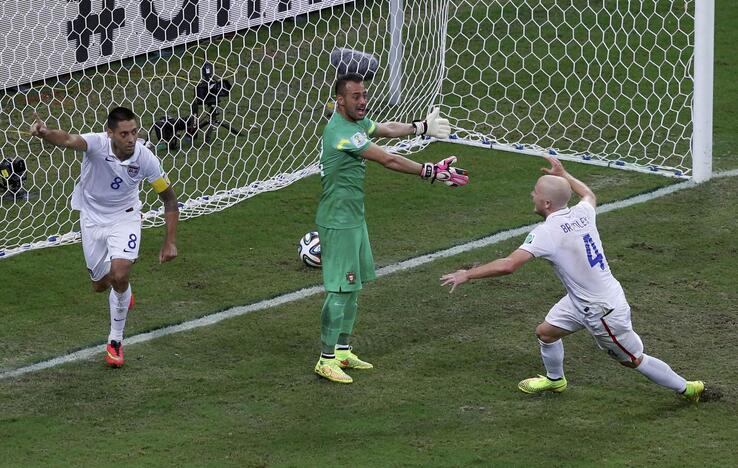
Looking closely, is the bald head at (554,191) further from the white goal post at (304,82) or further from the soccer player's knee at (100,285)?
the white goal post at (304,82)

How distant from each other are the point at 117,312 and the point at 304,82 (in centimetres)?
617

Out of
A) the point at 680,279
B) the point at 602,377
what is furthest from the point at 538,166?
the point at 602,377

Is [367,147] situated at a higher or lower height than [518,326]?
higher

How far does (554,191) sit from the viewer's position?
315 inches

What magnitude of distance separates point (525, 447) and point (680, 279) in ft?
11.2

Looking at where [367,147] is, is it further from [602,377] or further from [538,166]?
[538,166]

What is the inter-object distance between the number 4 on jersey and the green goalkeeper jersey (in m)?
1.62

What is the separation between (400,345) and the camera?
31.2 ft

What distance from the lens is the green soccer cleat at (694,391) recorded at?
27.1 ft

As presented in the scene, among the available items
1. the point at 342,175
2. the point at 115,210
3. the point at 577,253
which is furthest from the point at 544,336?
the point at 115,210

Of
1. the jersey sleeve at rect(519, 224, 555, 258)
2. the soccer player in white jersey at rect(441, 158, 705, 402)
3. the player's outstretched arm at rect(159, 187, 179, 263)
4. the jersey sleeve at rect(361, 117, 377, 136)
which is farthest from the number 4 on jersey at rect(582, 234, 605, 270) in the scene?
the player's outstretched arm at rect(159, 187, 179, 263)

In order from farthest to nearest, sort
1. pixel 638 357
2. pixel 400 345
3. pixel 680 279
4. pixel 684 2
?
pixel 684 2, pixel 680 279, pixel 400 345, pixel 638 357

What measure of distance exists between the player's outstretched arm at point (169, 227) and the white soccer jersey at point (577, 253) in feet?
8.49

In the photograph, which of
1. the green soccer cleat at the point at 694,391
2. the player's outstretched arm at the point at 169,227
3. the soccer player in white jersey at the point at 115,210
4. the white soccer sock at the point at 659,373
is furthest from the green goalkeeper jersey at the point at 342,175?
the green soccer cleat at the point at 694,391
